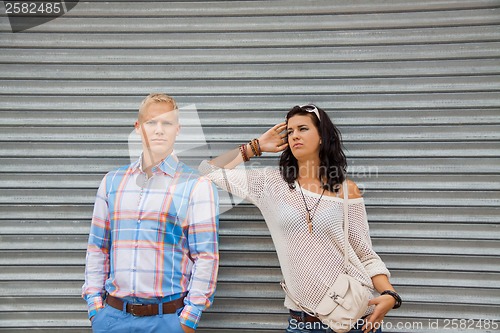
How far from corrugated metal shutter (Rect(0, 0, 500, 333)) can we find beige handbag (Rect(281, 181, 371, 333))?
0.92 metres

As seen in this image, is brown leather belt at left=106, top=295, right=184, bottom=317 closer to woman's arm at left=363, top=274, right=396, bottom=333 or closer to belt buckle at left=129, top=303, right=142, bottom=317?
belt buckle at left=129, top=303, right=142, bottom=317

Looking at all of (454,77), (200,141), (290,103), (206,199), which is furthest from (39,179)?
(454,77)

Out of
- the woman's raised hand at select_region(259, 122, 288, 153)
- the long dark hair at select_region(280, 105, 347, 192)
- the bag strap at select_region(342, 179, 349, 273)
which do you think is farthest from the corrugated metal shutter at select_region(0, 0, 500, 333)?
the bag strap at select_region(342, 179, 349, 273)

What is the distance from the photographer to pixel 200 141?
3.60 m

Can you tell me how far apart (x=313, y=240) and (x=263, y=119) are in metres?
1.24

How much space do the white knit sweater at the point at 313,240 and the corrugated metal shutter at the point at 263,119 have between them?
691 millimetres

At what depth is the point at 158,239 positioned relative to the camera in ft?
8.86

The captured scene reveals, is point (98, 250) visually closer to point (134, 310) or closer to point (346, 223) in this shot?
point (134, 310)

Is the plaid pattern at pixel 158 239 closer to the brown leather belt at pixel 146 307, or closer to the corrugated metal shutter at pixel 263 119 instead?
the brown leather belt at pixel 146 307

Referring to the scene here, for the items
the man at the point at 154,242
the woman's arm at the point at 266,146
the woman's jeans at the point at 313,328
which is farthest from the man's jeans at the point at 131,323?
the woman's arm at the point at 266,146

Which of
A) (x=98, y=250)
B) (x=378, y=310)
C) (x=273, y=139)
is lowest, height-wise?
(x=378, y=310)

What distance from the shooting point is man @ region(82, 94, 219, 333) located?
2.65 metres

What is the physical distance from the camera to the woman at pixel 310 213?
2.66 meters

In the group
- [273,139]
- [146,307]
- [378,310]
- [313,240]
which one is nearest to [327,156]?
[273,139]
